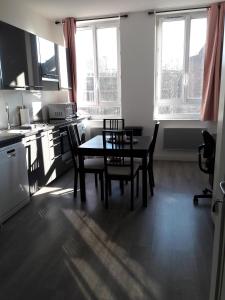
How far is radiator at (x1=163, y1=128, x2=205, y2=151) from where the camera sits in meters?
4.64

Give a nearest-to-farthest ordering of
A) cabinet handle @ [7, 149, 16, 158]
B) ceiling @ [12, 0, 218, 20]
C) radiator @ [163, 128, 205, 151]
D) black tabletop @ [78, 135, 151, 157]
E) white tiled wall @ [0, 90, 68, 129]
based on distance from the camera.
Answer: cabinet handle @ [7, 149, 16, 158]
black tabletop @ [78, 135, 151, 157]
white tiled wall @ [0, 90, 68, 129]
ceiling @ [12, 0, 218, 20]
radiator @ [163, 128, 205, 151]

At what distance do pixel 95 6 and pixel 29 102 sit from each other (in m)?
1.94

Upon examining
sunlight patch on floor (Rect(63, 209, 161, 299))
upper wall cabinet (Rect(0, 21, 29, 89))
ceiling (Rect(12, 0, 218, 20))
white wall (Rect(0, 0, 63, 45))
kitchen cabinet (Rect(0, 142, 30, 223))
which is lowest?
sunlight patch on floor (Rect(63, 209, 161, 299))

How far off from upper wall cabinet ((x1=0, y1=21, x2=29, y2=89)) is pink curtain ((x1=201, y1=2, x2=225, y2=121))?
9.87 ft

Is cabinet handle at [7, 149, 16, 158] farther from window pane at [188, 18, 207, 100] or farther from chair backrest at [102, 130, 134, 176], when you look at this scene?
window pane at [188, 18, 207, 100]

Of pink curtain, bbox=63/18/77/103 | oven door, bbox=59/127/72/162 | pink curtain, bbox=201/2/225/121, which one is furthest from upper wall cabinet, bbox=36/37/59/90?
pink curtain, bbox=201/2/225/121

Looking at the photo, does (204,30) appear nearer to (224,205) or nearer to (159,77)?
(159,77)

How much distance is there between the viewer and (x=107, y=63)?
493 cm

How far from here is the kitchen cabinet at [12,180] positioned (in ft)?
8.60

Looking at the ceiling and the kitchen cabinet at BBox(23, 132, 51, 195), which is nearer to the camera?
the kitchen cabinet at BBox(23, 132, 51, 195)

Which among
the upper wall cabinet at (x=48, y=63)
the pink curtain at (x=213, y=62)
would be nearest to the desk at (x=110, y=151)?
the upper wall cabinet at (x=48, y=63)

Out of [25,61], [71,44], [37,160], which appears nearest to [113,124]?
[71,44]

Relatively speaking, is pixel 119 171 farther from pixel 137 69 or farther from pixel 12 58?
pixel 137 69

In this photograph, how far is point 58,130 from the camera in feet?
12.8
